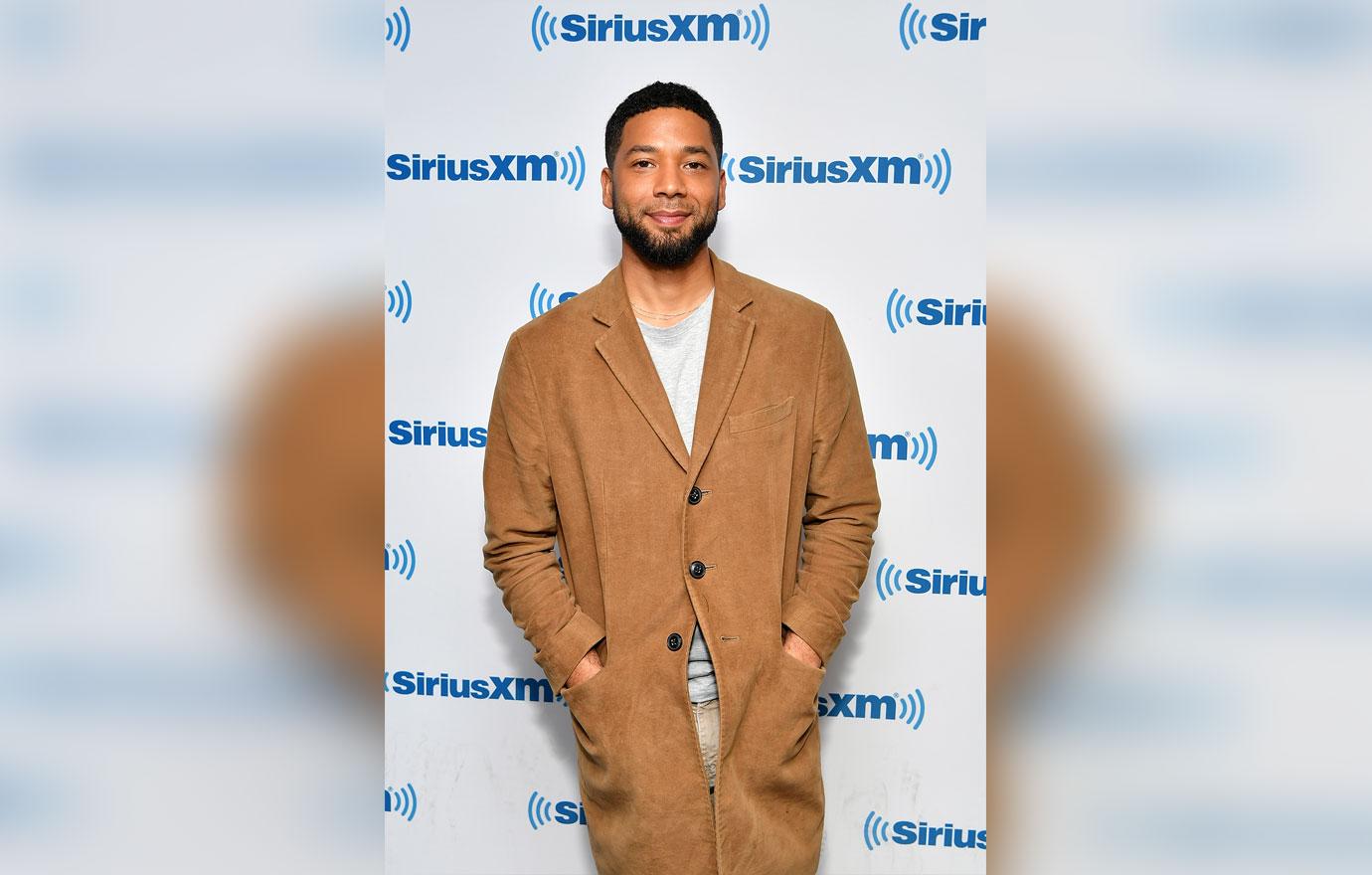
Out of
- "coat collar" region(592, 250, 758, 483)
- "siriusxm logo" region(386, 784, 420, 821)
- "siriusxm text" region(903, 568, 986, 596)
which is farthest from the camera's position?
"siriusxm logo" region(386, 784, 420, 821)

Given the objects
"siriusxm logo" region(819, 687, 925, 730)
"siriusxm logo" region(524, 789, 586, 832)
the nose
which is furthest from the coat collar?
"siriusxm logo" region(524, 789, 586, 832)

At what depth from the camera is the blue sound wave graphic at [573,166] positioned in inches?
122

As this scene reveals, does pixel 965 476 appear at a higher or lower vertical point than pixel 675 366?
lower

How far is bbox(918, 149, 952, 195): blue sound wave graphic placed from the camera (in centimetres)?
299

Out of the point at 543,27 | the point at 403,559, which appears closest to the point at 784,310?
the point at 543,27

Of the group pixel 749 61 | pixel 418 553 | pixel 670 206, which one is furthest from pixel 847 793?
pixel 749 61

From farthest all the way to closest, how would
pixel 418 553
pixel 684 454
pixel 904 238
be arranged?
pixel 418 553
pixel 904 238
pixel 684 454

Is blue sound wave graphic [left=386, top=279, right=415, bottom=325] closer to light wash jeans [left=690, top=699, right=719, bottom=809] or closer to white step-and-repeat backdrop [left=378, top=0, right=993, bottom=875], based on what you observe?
white step-and-repeat backdrop [left=378, top=0, right=993, bottom=875]

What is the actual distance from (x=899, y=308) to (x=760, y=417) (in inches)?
27.3

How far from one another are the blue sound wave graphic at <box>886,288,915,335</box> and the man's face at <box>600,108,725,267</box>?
2.19 feet

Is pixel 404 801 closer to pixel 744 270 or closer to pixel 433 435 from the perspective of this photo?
pixel 433 435

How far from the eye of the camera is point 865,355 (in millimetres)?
3047
